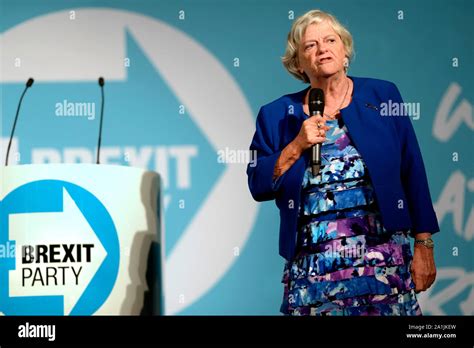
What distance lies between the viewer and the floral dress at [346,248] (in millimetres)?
2566

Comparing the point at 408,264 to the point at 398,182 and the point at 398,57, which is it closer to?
the point at 398,182

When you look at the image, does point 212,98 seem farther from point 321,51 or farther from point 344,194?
point 344,194

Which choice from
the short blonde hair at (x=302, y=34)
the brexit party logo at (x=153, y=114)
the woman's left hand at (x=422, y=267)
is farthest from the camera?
the brexit party logo at (x=153, y=114)

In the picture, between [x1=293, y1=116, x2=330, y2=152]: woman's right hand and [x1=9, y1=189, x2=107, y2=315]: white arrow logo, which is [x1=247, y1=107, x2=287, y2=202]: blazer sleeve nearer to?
[x1=293, y1=116, x2=330, y2=152]: woman's right hand

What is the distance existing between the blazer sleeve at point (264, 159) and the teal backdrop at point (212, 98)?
0.06 m

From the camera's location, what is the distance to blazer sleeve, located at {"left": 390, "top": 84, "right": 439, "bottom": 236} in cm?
270

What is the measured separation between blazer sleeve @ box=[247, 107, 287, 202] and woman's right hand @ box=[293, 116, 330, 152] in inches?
4.1

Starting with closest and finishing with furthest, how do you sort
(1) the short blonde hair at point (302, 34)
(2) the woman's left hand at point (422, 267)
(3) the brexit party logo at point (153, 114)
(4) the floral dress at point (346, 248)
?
(4) the floral dress at point (346, 248)
(2) the woman's left hand at point (422, 267)
(1) the short blonde hair at point (302, 34)
(3) the brexit party logo at point (153, 114)

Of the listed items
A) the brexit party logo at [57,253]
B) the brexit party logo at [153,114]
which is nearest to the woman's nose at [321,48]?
the brexit party logo at [153,114]

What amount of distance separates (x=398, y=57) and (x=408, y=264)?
2.49 feet

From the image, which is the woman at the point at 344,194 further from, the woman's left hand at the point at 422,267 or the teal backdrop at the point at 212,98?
the teal backdrop at the point at 212,98

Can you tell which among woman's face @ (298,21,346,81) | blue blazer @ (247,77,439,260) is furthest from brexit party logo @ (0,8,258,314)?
woman's face @ (298,21,346,81)

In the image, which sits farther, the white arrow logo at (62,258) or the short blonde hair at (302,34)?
the short blonde hair at (302,34)
